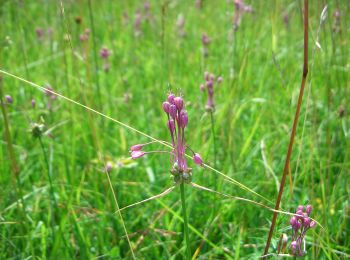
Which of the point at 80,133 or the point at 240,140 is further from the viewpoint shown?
the point at 80,133

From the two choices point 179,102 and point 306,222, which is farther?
point 306,222

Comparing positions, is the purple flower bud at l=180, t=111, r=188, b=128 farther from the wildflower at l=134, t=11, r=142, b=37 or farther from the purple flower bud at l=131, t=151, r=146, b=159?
the wildflower at l=134, t=11, r=142, b=37

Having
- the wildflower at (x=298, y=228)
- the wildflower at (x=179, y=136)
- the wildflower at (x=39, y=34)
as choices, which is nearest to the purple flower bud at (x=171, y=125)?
the wildflower at (x=179, y=136)

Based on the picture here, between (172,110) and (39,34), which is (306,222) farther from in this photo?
(39,34)

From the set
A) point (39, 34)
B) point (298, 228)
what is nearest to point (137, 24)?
point (39, 34)

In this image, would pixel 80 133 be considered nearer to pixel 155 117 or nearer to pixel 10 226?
pixel 155 117

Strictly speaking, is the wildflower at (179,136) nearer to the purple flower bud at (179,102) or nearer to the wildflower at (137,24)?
the purple flower bud at (179,102)

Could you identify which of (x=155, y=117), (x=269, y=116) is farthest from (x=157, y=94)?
(x=269, y=116)

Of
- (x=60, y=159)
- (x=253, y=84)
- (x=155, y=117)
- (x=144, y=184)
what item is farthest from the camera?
(x=253, y=84)
